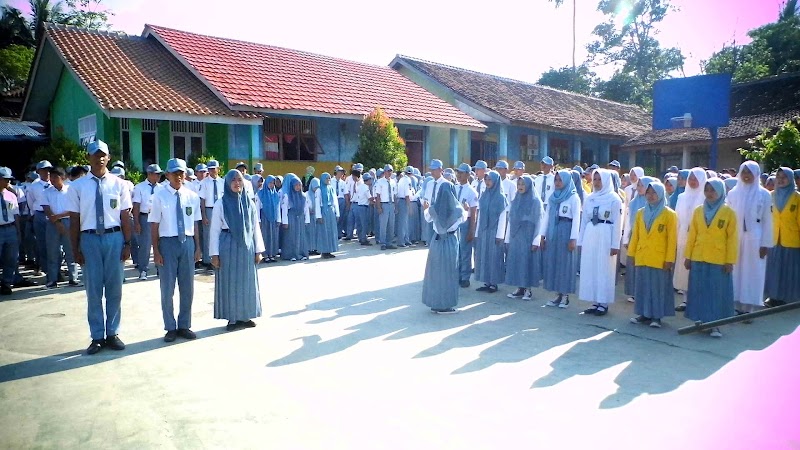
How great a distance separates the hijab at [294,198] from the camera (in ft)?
37.9

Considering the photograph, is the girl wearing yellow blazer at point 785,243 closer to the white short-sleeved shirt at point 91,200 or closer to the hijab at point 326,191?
the white short-sleeved shirt at point 91,200

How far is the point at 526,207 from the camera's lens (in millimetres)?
7852

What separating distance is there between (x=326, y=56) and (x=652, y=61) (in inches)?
1262

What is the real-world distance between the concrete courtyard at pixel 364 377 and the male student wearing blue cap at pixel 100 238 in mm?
306

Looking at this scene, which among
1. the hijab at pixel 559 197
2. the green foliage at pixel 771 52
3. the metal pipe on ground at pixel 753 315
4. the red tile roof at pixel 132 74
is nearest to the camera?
the metal pipe on ground at pixel 753 315

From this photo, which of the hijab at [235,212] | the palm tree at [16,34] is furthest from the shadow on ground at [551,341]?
the palm tree at [16,34]

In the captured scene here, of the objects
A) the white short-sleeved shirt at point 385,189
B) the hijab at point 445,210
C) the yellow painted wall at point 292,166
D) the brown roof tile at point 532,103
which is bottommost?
the hijab at point 445,210

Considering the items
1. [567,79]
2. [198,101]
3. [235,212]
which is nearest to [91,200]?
[235,212]

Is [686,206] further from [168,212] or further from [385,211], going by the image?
[385,211]

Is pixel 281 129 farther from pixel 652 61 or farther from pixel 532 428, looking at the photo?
pixel 652 61

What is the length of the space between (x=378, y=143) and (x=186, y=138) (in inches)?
230

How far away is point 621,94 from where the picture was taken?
43125 millimetres

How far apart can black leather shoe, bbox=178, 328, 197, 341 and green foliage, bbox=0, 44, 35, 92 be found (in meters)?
26.2

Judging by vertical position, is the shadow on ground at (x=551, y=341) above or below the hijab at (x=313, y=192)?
below
